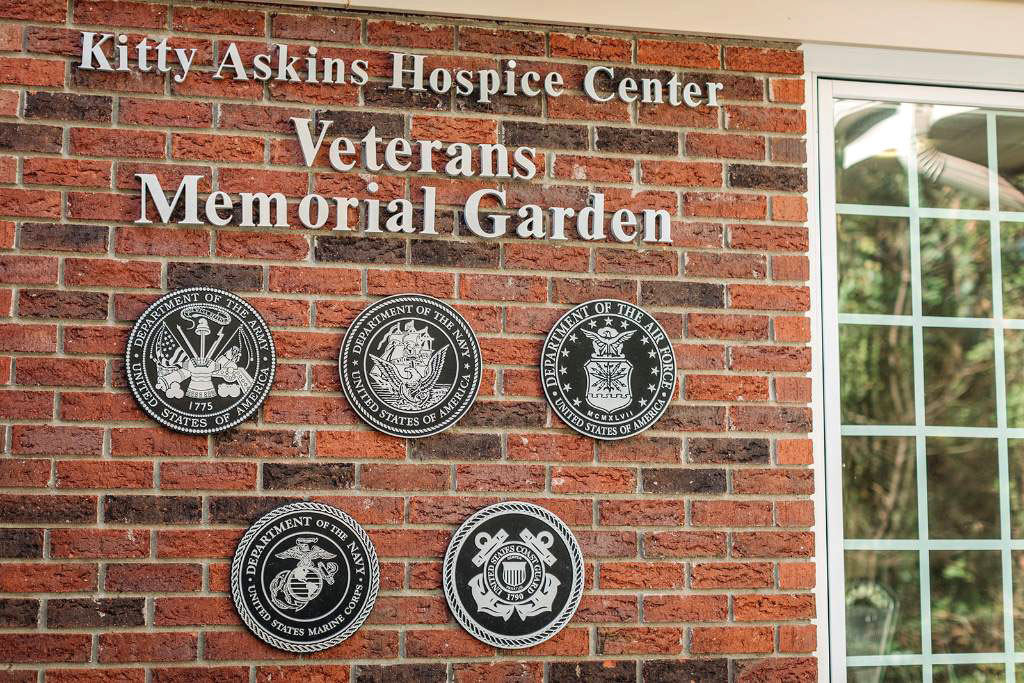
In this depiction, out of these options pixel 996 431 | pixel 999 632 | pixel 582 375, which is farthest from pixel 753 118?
pixel 999 632

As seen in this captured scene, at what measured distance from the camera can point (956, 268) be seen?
3193mm

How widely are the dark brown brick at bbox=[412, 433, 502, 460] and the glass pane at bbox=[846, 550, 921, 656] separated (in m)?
1.19

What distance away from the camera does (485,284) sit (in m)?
2.92

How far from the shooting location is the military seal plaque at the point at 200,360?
9.00 feet

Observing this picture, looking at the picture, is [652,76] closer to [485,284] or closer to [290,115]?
[485,284]

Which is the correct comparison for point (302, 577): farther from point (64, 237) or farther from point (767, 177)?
Answer: point (767, 177)

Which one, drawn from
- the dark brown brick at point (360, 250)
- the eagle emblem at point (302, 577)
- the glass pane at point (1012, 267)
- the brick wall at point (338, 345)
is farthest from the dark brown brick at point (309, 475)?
the glass pane at point (1012, 267)

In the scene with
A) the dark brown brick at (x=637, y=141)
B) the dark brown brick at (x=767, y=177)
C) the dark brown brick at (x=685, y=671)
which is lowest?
the dark brown brick at (x=685, y=671)

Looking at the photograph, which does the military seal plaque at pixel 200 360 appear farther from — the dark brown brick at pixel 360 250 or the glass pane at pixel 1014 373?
the glass pane at pixel 1014 373

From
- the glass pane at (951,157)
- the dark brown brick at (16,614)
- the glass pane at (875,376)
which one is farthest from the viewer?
the glass pane at (951,157)

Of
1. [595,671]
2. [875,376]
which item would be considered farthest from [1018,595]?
[595,671]

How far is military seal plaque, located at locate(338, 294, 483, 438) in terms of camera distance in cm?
282

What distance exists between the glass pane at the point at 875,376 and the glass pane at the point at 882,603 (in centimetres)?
44

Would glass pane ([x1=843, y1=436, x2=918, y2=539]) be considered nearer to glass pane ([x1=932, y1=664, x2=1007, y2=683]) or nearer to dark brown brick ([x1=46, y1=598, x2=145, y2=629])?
glass pane ([x1=932, y1=664, x2=1007, y2=683])
